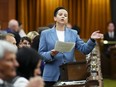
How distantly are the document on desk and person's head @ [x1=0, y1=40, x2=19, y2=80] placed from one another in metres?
2.10

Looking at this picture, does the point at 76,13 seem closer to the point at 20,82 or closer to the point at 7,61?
the point at 20,82

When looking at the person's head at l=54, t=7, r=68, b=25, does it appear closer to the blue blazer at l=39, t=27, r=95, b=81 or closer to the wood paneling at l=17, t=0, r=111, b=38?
the blue blazer at l=39, t=27, r=95, b=81

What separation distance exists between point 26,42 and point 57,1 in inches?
302

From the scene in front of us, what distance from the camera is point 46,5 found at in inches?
520

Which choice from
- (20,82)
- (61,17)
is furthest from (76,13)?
(20,82)

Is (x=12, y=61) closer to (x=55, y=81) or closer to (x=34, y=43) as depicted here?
(x=55, y=81)

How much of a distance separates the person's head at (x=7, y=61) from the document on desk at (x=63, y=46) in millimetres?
2096

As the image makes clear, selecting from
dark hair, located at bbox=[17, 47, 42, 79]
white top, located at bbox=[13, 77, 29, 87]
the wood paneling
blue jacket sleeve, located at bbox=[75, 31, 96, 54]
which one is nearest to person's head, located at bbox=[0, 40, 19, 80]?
white top, located at bbox=[13, 77, 29, 87]

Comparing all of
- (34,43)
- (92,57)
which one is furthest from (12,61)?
(34,43)

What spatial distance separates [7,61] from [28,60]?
34cm

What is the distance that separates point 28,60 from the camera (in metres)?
2.48

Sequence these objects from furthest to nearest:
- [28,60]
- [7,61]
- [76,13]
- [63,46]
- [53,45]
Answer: [76,13] < [53,45] < [63,46] < [28,60] < [7,61]

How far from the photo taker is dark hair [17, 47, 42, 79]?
2475 mm

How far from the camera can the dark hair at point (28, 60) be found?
2475 millimetres
